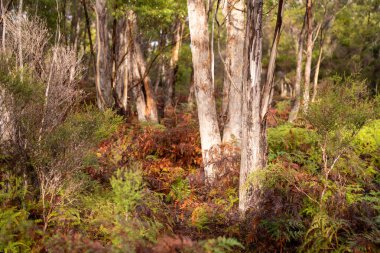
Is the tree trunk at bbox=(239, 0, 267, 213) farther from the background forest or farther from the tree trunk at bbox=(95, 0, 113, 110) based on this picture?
the tree trunk at bbox=(95, 0, 113, 110)

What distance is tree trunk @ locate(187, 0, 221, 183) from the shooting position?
6.67m

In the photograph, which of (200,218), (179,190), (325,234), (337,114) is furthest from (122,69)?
(325,234)

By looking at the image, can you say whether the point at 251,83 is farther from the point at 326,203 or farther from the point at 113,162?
the point at 113,162

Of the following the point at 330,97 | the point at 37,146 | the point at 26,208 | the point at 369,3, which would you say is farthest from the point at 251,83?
the point at 369,3

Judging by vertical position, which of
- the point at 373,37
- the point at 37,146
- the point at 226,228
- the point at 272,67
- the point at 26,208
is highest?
the point at 373,37

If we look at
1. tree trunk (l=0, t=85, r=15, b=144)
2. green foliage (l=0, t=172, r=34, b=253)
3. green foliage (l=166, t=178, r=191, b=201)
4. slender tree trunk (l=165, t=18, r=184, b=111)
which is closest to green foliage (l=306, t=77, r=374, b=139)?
Answer: green foliage (l=166, t=178, r=191, b=201)

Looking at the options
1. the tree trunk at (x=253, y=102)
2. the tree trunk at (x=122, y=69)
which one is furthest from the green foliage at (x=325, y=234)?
the tree trunk at (x=122, y=69)

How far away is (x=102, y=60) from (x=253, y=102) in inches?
264

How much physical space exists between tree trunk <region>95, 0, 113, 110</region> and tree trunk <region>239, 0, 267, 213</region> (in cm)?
598

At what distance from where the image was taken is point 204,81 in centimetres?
672

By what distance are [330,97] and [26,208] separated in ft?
14.7

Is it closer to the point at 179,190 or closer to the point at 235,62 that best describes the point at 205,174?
the point at 179,190

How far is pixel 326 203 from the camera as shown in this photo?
5.05m

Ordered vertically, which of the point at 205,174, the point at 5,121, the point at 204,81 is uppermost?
the point at 204,81
